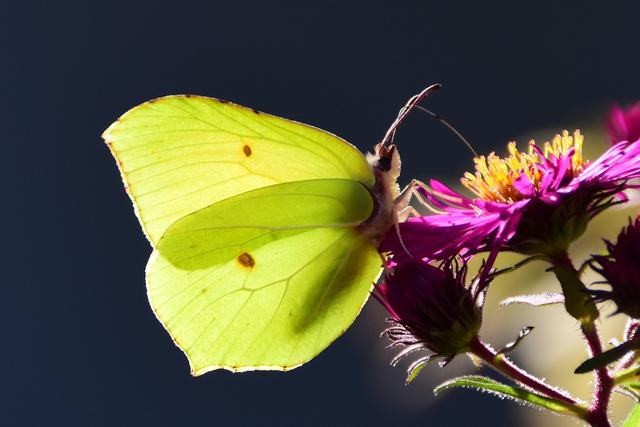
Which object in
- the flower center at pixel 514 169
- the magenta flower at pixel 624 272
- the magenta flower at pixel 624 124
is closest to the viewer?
the magenta flower at pixel 624 272

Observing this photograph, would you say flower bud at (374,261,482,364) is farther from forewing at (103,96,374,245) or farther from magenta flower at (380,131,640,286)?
forewing at (103,96,374,245)

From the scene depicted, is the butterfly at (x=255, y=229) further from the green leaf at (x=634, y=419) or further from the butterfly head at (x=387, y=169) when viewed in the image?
the green leaf at (x=634, y=419)

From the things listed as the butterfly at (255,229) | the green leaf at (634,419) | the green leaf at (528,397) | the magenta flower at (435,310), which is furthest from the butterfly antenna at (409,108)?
the green leaf at (634,419)

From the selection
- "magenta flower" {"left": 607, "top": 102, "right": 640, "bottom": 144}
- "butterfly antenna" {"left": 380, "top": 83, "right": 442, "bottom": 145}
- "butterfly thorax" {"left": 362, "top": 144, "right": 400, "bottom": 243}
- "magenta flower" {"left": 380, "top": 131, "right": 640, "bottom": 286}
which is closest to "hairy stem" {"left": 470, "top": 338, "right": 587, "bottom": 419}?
"magenta flower" {"left": 380, "top": 131, "right": 640, "bottom": 286}

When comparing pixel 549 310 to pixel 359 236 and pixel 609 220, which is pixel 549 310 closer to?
pixel 609 220

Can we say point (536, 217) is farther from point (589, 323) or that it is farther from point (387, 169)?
point (387, 169)

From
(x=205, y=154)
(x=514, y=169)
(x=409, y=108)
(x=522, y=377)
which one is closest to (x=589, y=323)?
(x=522, y=377)
